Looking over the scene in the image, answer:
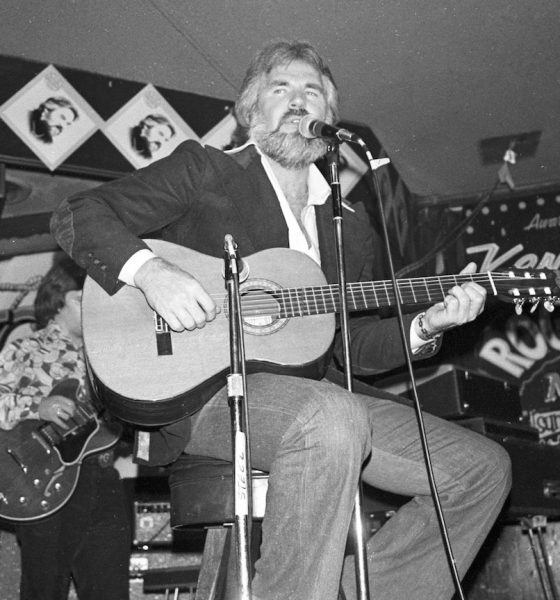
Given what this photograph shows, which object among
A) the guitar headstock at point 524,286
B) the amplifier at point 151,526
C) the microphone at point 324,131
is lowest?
the amplifier at point 151,526

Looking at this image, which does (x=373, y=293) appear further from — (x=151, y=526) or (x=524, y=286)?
(x=151, y=526)

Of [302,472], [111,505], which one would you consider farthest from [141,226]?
[111,505]

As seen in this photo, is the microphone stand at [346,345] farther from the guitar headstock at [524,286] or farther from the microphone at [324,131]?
the guitar headstock at [524,286]

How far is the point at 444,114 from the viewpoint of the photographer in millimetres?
5469

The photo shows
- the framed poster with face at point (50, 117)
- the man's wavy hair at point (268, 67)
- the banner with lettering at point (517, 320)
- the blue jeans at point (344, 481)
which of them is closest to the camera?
the blue jeans at point (344, 481)

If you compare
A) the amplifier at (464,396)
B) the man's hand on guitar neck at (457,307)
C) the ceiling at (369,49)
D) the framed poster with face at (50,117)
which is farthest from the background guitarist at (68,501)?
the man's hand on guitar neck at (457,307)

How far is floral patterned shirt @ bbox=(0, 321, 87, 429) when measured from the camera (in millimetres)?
4152

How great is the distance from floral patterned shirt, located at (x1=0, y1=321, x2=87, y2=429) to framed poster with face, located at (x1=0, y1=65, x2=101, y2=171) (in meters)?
1.00

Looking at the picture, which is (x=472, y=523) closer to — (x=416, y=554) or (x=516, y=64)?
(x=416, y=554)

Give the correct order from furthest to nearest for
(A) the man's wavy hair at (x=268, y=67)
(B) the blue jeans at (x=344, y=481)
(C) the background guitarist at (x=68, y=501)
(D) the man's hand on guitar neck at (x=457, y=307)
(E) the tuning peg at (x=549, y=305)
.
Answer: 1. (C) the background guitarist at (x=68, y=501)
2. (A) the man's wavy hair at (x=268, y=67)
3. (E) the tuning peg at (x=549, y=305)
4. (D) the man's hand on guitar neck at (x=457, y=307)
5. (B) the blue jeans at (x=344, y=481)

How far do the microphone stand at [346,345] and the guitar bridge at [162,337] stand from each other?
0.52 m

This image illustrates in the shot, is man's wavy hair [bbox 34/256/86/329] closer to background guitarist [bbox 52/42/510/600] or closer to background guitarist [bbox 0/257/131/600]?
background guitarist [bbox 0/257/131/600]

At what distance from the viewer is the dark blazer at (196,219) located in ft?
8.11

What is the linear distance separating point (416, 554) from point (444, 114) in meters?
3.73
